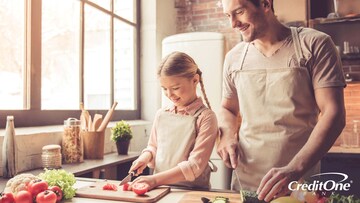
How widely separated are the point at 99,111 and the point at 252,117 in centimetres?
172

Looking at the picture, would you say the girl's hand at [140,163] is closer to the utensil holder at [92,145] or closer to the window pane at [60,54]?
the utensil holder at [92,145]

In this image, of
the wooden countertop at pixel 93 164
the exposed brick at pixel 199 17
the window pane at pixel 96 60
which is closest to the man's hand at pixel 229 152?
the wooden countertop at pixel 93 164

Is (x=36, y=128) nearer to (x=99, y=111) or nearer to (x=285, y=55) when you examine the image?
(x=99, y=111)

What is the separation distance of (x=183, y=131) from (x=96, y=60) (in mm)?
1681

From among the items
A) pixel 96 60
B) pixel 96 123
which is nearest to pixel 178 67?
pixel 96 123

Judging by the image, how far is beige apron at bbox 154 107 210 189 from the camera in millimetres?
1522

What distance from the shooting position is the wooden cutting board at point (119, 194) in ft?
3.99

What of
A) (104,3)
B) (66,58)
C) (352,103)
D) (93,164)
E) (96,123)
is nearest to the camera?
(93,164)

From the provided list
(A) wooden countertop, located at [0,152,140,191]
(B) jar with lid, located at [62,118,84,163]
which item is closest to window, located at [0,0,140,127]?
(B) jar with lid, located at [62,118,84,163]

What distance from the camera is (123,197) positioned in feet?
4.01

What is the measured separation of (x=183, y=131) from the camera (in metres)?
1.54

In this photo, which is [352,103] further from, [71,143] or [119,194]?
[119,194]

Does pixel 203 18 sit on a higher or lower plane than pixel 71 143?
higher

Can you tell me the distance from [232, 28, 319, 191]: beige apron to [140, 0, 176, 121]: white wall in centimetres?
212
